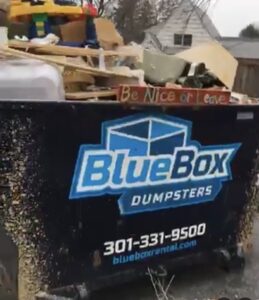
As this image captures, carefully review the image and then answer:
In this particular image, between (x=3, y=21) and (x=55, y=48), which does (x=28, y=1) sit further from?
(x=55, y=48)

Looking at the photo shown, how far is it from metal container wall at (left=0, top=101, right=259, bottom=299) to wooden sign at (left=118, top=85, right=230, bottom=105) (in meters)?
0.05

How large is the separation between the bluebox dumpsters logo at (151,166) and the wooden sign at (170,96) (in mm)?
93

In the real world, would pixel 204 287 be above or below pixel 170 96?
below

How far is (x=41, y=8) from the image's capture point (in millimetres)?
4238

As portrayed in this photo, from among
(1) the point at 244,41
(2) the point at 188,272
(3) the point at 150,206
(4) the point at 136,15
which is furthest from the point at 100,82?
(1) the point at 244,41

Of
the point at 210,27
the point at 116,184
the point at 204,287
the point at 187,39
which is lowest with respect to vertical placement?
the point at 187,39

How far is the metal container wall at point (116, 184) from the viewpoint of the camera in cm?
303

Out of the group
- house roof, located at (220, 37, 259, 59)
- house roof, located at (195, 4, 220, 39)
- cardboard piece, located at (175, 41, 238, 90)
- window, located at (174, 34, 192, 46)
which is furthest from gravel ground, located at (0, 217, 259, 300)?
window, located at (174, 34, 192, 46)

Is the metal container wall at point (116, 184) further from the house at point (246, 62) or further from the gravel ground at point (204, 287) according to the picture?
the house at point (246, 62)

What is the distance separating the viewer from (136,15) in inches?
1053

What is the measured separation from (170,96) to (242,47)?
93.6ft

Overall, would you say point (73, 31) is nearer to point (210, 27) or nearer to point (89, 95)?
point (89, 95)

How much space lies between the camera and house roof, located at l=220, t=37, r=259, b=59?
2902 cm

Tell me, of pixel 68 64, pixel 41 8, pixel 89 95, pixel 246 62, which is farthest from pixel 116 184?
pixel 246 62
